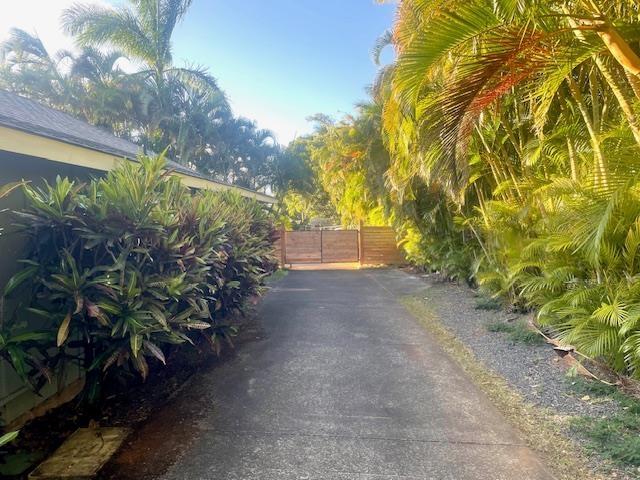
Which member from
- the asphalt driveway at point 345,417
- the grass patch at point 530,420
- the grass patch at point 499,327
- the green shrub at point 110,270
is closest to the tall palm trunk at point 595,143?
the grass patch at point 530,420

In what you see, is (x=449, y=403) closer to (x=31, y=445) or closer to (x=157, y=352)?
(x=157, y=352)

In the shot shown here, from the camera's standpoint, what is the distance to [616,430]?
296cm

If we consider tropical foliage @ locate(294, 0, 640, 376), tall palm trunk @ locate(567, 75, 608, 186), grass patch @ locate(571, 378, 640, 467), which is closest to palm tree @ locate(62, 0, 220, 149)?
tropical foliage @ locate(294, 0, 640, 376)

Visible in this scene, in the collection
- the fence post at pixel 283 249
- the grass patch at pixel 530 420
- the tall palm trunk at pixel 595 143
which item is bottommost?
the grass patch at pixel 530 420

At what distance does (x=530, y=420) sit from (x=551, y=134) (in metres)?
3.68

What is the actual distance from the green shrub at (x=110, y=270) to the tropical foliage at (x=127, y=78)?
42.3 feet

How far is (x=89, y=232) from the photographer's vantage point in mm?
3154

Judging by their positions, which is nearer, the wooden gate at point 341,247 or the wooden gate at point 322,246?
the wooden gate at point 341,247

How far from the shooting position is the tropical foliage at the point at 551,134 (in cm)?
338

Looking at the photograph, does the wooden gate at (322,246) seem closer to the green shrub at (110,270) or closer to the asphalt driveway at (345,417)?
the asphalt driveway at (345,417)

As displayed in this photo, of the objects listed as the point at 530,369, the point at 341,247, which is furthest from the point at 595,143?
the point at 341,247

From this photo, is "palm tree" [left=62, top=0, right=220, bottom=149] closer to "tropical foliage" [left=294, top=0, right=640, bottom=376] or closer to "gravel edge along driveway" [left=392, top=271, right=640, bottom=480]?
"tropical foliage" [left=294, top=0, right=640, bottom=376]

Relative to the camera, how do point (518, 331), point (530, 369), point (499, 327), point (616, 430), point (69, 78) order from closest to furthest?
point (616, 430) → point (530, 369) → point (518, 331) → point (499, 327) → point (69, 78)

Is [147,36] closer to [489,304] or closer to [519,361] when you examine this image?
[489,304]
